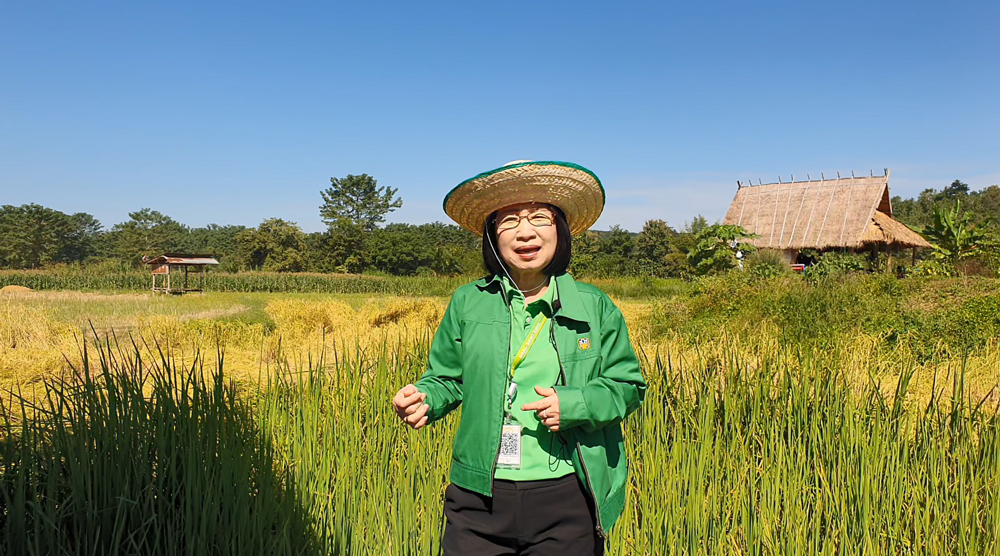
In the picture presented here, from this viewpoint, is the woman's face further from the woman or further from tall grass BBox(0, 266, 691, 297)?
tall grass BBox(0, 266, 691, 297)

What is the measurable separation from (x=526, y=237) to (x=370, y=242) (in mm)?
40661

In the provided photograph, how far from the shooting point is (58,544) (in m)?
1.74

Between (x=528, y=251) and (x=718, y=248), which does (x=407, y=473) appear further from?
(x=718, y=248)

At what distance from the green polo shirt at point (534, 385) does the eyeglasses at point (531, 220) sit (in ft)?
0.48

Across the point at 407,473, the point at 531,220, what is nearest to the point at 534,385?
the point at 531,220

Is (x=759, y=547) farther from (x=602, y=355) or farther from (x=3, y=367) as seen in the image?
(x=3, y=367)

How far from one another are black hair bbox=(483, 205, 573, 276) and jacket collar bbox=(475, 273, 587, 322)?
40mm

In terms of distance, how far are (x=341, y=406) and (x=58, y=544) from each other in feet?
3.89

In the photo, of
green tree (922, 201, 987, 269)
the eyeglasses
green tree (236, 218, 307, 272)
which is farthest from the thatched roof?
green tree (236, 218, 307, 272)

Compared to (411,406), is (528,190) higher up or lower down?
higher up

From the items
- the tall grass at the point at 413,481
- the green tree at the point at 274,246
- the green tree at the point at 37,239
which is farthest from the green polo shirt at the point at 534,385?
the green tree at the point at 37,239

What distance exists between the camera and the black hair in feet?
5.56

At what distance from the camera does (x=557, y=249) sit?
171cm

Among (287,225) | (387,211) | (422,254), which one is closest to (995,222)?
(422,254)
